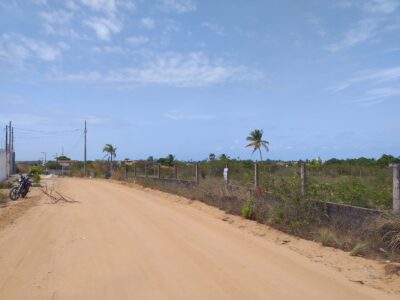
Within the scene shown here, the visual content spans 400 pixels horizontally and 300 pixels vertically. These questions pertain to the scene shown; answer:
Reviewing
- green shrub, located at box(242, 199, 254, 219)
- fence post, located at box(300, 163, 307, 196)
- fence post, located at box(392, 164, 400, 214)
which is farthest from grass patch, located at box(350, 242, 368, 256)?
green shrub, located at box(242, 199, 254, 219)

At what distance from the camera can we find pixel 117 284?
7469mm

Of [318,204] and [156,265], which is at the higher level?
[318,204]

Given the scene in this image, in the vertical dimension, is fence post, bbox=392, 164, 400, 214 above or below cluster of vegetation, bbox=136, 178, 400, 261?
above

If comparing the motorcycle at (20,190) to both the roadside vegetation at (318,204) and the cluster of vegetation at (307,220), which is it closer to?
the roadside vegetation at (318,204)

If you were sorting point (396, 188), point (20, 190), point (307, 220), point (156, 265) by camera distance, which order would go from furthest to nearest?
point (20, 190) → point (307, 220) → point (396, 188) → point (156, 265)

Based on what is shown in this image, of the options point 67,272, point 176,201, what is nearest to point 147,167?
point 176,201

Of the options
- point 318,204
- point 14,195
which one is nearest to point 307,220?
point 318,204

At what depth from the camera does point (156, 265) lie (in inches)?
344

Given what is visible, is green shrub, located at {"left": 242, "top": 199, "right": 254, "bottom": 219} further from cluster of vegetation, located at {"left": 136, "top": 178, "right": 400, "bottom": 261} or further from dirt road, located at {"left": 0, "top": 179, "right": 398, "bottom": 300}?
dirt road, located at {"left": 0, "top": 179, "right": 398, "bottom": 300}

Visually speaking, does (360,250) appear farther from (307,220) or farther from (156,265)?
(156,265)

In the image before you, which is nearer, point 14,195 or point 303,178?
point 303,178

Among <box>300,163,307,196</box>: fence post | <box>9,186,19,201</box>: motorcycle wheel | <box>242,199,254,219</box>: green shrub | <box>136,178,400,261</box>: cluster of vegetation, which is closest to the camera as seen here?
<box>136,178,400,261</box>: cluster of vegetation

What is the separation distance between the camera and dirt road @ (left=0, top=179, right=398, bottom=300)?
7113 millimetres

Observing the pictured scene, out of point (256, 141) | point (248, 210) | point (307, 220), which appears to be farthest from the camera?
point (256, 141)
